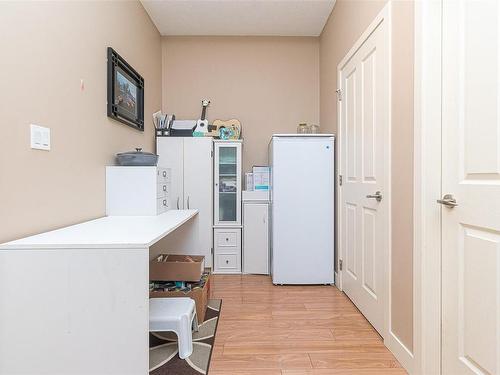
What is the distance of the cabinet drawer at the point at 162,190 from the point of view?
2.37 metres

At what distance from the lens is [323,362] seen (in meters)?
1.74

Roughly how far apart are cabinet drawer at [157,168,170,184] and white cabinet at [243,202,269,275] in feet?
3.49

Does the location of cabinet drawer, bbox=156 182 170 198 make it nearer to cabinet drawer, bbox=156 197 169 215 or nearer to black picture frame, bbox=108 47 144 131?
cabinet drawer, bbox=156 197 169 215

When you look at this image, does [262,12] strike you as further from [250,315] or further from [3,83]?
[250,315]

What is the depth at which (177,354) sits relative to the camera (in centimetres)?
179

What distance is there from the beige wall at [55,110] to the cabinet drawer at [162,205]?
386 millimetres

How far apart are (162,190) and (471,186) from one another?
2.00 metres

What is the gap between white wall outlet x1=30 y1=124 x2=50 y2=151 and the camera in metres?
1.52

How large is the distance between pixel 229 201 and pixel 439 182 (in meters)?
2.33

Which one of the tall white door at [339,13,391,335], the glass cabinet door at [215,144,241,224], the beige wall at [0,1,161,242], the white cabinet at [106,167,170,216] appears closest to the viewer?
the beige wall at [0,1,161,242]

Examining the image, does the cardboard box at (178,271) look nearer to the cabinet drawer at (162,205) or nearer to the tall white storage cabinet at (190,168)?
A: the cabinet drawer at (162,205)

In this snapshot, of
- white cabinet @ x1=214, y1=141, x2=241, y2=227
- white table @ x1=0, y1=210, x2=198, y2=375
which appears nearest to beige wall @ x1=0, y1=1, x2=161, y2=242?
white table @ x1=0, y1=210, x2=198, y2=375

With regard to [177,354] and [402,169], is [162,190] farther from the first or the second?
[402,169]

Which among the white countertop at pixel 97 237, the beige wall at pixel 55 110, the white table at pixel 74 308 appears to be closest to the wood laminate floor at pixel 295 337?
the white table at pixel 74 308
